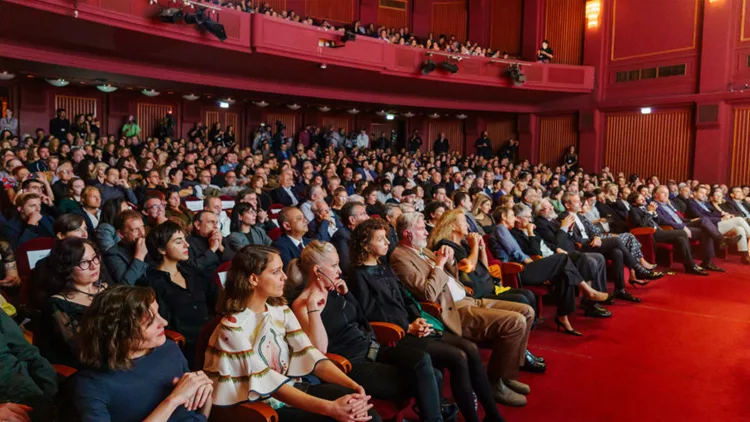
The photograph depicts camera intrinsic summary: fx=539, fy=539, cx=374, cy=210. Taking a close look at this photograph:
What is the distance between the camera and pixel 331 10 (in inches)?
490

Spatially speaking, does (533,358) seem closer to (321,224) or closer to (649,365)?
(649,365)

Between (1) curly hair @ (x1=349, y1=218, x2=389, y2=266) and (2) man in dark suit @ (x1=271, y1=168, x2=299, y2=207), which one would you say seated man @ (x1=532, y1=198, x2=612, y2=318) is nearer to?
(1) curly hair @ (x1=349, y1=218, x2=389, y2=266)

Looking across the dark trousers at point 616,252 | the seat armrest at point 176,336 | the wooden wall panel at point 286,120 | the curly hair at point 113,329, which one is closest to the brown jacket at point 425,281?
the seat armrest at point 176,336

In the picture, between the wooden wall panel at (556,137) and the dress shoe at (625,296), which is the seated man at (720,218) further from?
the wooden wall panel at (556,137)

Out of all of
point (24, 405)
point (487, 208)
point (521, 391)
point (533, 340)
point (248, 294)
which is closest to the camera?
point (24, 405)

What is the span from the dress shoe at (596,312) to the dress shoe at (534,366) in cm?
123

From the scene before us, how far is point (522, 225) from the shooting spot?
404 cm

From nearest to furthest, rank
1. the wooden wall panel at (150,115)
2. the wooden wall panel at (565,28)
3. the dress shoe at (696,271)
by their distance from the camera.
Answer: the dress shoe at (696,271), the wooden wall panel at (150,115), the wooden wall panel at (565,28)

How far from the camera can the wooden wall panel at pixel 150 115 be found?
35.8ft

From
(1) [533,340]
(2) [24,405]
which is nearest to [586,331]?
(1) [533,340]

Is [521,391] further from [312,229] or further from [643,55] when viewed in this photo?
[643,55]

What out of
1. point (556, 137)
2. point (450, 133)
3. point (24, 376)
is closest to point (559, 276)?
point (24, 376)

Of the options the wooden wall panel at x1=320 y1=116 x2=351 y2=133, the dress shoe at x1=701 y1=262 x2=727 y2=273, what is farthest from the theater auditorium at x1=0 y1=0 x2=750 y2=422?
the dress shoe at x1=701 y1=262 x2=727 y2=273

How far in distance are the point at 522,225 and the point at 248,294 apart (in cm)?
279
